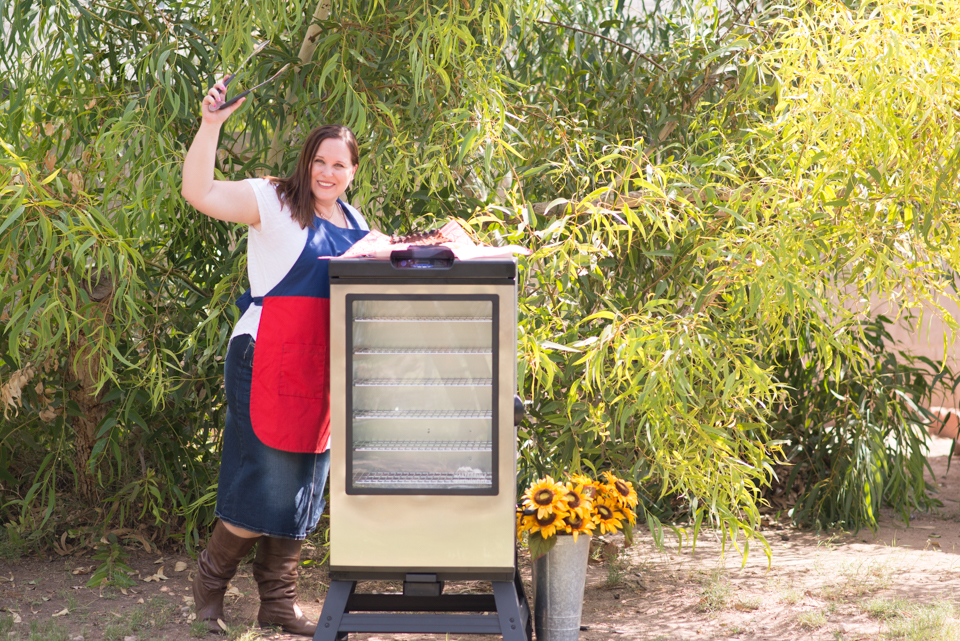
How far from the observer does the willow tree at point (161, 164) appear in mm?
2533

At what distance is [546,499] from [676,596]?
1024 mm

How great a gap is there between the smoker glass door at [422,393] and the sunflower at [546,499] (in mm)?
345

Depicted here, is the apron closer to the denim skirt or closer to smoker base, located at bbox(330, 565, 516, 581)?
the denim skirt

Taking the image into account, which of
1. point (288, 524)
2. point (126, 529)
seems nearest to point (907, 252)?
point (288, 524)

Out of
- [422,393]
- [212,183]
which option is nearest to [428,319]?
[422,393]

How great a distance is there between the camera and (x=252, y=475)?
2.45 meters

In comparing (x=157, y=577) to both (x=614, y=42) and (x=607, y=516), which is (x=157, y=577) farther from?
(x=614, y=42)

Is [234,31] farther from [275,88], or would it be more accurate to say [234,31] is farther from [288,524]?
[288,524]

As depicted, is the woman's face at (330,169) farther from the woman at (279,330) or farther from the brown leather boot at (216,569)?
the brown leather boot at (216,569)

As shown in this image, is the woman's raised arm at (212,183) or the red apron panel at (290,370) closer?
the woman's raised arm at (212,183)

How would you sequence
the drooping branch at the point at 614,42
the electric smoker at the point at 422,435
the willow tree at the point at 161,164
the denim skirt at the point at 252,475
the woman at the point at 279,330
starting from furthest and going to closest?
the drooping branch at the point at 614,42
the willow tree at the point at 161,164
the denim skirt at the point at 252,475
the woman at the point at 279,330
the electric smoker at the point at 422,435

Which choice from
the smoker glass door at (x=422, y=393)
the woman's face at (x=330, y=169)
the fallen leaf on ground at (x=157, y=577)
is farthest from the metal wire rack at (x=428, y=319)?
Result: the fallen leaf on ground at (x=157, y=577)

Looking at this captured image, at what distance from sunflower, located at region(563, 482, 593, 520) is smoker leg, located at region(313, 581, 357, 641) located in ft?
2.22

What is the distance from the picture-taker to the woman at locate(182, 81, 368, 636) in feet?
7.54
